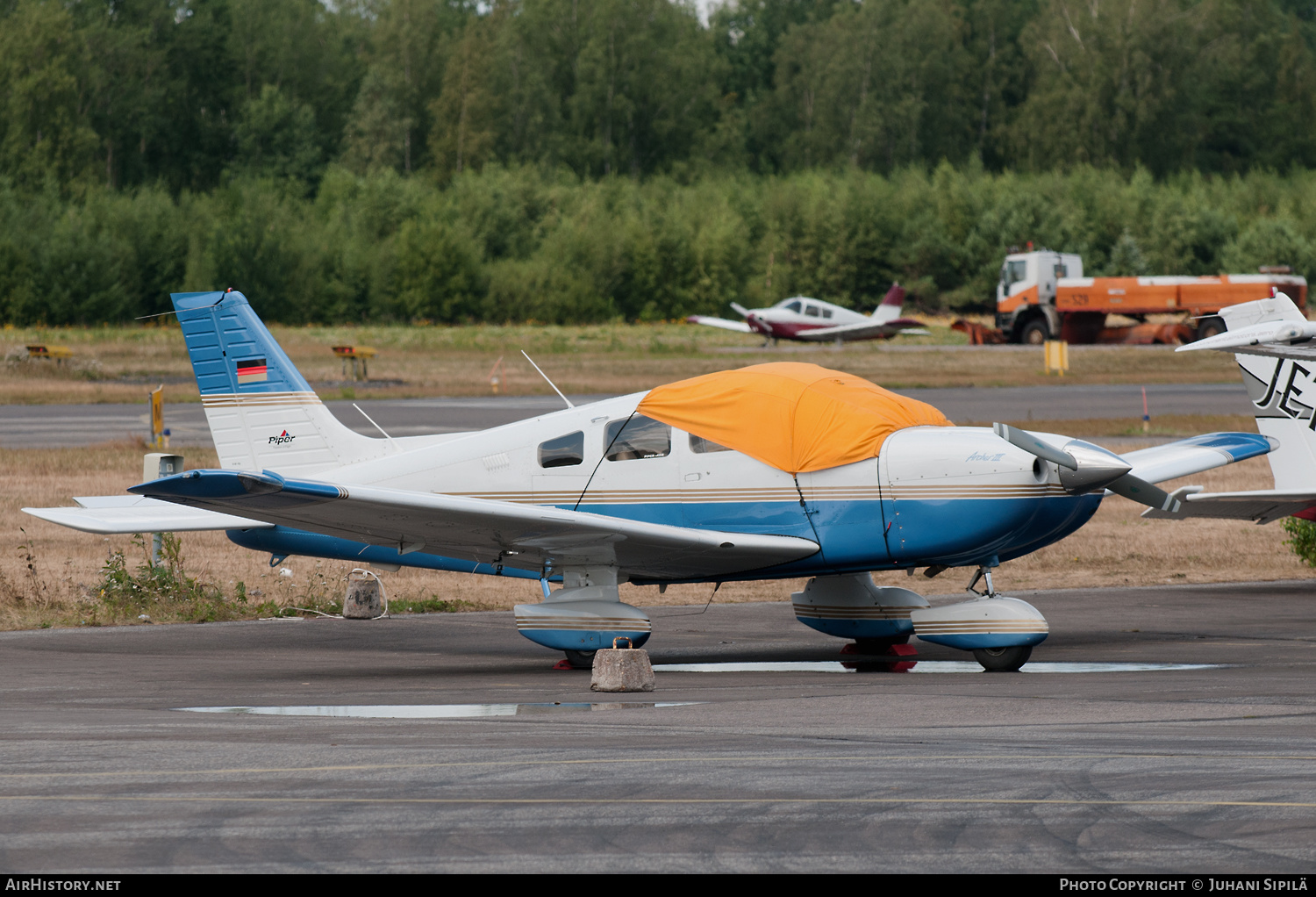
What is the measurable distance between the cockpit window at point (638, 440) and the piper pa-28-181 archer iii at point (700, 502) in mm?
16

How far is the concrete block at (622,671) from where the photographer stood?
10758 millimetres

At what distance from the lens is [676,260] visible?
284 feet

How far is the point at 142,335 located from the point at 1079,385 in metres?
41.2

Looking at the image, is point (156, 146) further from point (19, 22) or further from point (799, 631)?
point (799, 631)

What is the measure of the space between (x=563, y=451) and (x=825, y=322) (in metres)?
50.3

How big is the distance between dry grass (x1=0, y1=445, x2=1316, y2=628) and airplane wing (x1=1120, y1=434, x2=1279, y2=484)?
2690 mm

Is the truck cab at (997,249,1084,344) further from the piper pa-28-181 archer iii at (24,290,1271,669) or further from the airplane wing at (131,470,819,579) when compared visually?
the airplane wing at (131,470,819,579)

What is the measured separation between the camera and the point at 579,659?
12.2 m

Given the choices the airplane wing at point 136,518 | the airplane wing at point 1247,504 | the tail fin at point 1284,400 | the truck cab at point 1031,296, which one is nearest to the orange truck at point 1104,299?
the truck cab at point 1031,296

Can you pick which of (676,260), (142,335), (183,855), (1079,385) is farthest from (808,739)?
(676,260)

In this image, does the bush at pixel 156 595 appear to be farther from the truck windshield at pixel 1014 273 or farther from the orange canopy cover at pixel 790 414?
the truck windshield at pixel 1014 273

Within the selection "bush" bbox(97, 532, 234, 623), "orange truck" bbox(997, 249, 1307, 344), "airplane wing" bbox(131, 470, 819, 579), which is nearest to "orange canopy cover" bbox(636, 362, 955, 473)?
"airplane wing" bbox(131, 470, 819, 579)

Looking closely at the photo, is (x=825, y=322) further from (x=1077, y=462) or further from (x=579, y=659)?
(x=1077, y=462)

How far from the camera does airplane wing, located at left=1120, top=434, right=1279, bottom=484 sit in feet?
45.4
